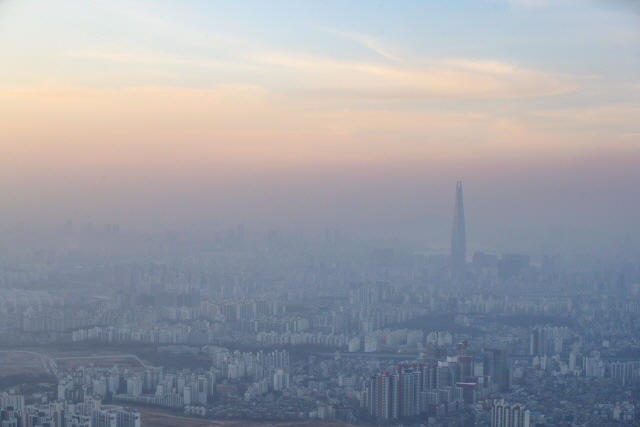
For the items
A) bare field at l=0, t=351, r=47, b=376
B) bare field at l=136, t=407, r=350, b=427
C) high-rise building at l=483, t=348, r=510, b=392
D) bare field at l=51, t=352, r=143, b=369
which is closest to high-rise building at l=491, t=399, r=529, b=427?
high-rise building at l=483, t=348, r=510, b=392

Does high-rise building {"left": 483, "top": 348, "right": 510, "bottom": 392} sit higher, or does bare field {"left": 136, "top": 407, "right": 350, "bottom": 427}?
high-rise building {"left": 483, "top": 348, "right": 510, "bottom": 392}

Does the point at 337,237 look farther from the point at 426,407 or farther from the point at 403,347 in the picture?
the point at 426,407

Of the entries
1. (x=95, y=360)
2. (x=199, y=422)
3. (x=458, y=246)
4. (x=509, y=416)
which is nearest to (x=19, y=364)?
(x=95, y=360)

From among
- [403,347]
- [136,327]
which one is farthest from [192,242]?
[403,347]

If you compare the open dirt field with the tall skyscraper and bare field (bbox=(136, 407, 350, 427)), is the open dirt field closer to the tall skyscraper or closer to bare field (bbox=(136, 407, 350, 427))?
bare field (bbox=(136, 407, 350, 427))

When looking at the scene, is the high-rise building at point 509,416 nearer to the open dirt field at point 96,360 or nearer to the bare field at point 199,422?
the bare field at point 199,422

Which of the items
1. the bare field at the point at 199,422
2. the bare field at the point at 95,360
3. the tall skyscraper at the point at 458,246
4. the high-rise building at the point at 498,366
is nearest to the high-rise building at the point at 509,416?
the high-rise building at the point at 498,366
